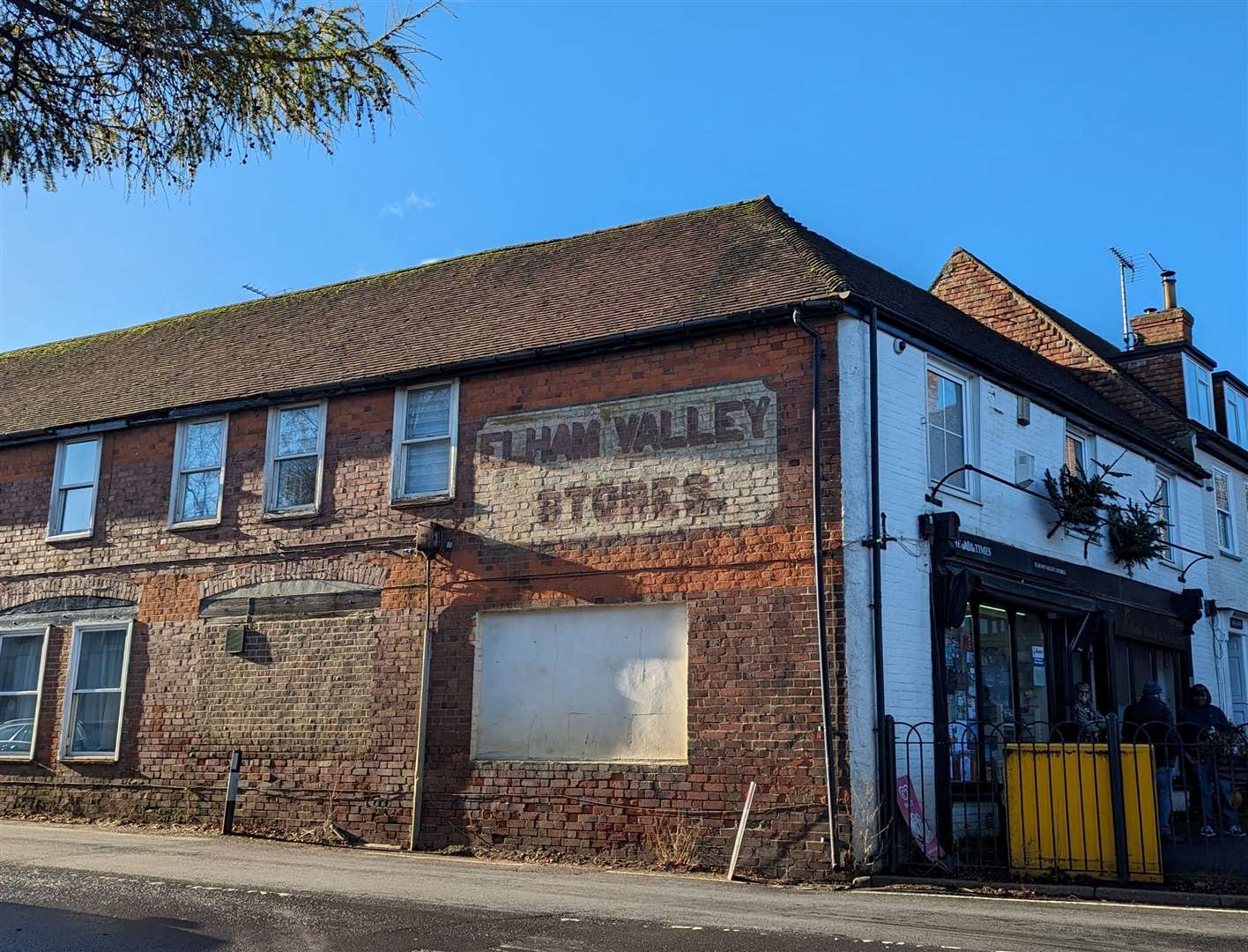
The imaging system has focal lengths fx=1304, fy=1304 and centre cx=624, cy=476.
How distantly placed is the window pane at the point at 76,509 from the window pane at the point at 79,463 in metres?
0.15

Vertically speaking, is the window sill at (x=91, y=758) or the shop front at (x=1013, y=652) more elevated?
the shop front at (x=1013, y=652)

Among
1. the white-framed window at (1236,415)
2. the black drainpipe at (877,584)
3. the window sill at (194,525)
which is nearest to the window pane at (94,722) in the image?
the window sill at (194,525)

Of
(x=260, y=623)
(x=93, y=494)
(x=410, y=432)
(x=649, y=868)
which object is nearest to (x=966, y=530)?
(x=649, y=868)

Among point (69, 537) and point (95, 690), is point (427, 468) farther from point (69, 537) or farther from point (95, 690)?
point (69, 537)

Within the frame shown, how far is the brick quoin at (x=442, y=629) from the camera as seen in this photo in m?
13.2

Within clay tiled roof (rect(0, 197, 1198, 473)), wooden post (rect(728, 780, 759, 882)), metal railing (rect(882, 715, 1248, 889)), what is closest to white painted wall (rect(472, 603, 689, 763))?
wooden post (rect(728, 780, 759, 882))

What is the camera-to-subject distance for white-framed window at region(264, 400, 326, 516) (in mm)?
16781

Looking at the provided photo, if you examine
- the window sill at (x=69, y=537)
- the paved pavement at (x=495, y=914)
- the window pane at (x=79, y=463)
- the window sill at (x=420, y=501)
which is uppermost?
the window pane at (x=79, y=463)

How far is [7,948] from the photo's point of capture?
26.4ft

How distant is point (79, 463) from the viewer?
18.9m

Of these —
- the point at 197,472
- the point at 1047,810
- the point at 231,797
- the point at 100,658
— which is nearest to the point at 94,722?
the point at 100,658

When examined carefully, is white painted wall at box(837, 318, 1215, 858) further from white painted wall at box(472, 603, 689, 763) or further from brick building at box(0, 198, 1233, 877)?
white painted wall at box(472, 603, 689, 763)

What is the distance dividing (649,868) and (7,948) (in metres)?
6.54

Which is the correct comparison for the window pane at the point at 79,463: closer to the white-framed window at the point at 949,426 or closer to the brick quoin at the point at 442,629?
the brick quoin at the point at 442,629
